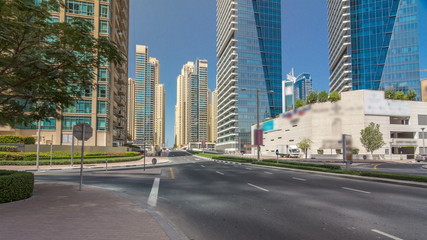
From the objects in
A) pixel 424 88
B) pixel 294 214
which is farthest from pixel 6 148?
pixel 424 88

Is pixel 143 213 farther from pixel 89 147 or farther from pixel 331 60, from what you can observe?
pixel 331 60

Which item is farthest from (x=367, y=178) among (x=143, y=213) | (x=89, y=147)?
(x=89, y=147)

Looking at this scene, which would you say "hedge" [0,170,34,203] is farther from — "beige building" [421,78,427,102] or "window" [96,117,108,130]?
"beige building" [421,78,427,102]

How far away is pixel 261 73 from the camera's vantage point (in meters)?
114

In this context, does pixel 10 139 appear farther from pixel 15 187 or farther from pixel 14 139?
pixel 15 187

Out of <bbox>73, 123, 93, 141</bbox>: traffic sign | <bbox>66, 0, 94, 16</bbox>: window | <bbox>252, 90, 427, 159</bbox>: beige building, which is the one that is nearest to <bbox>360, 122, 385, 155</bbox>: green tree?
<bbox>252, 90, 427, 159</bbox>: beige building

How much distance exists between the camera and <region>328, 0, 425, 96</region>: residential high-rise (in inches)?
3280

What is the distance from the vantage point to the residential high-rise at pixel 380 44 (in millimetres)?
83312

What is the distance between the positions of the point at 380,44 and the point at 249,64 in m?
51.4

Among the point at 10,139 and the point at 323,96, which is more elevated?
the point at 323,96

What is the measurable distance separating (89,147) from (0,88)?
36517mm

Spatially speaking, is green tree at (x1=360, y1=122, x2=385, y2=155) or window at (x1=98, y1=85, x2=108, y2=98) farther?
green tree at (x1=360, y1=122, x2=385, y2=155)

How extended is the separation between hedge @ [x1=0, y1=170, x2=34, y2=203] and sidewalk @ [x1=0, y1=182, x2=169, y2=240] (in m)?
0.28

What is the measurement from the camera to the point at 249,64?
112 metres
